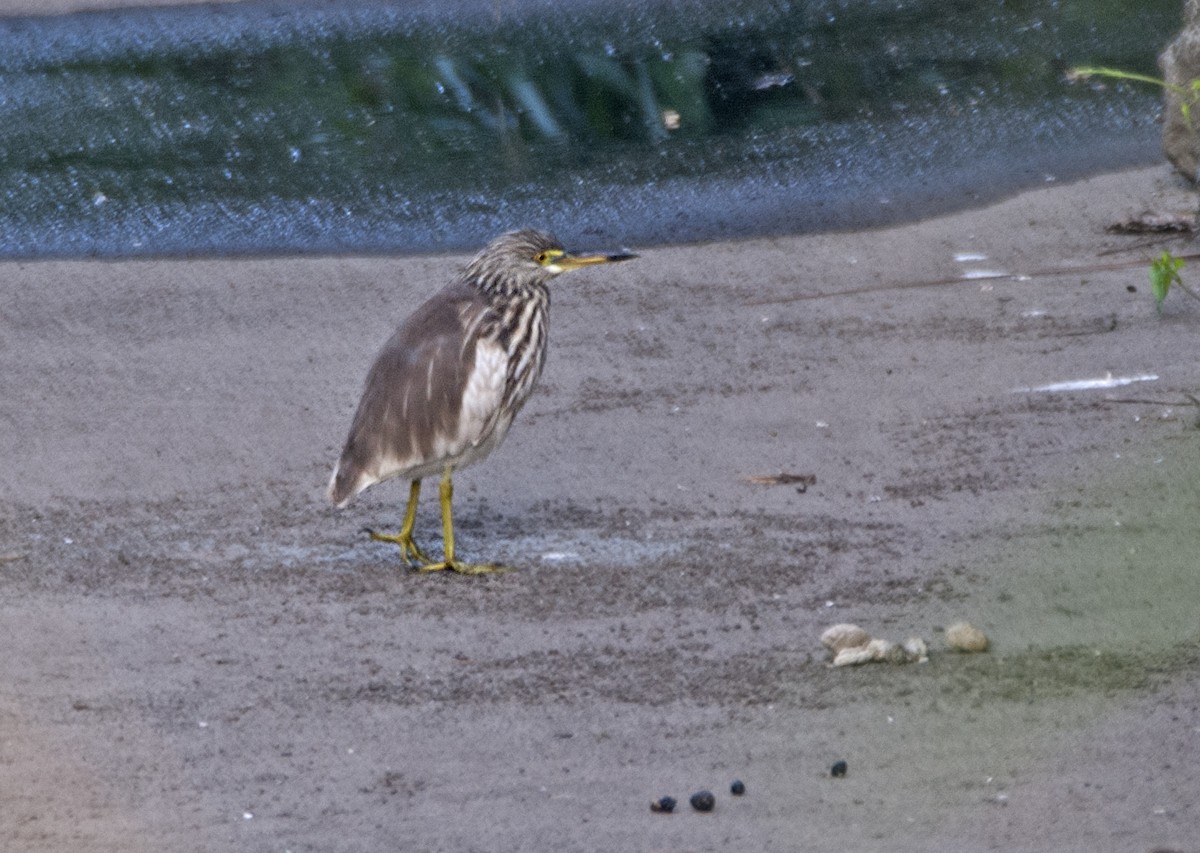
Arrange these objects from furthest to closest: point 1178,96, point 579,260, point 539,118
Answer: point 539,118 < point 1178,96 < point 579,260

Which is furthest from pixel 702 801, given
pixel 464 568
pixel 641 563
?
pixel 464 568

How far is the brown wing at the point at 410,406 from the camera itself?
515 centimetres

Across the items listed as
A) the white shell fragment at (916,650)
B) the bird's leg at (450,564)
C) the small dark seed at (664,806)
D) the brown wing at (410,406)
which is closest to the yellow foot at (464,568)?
the bird's leg at (450,564)

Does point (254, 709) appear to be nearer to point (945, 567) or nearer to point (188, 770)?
point (188, 770)

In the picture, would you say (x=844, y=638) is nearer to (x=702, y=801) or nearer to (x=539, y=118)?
(x=702, y=801)

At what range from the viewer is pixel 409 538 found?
17.4 ft

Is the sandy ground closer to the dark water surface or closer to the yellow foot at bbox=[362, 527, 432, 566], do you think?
the yellow foot at bbox=[362, 527, 432, 566]

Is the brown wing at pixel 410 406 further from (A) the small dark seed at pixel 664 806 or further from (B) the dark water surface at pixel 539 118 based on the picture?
(B) the dark water surface at pixel 539 118

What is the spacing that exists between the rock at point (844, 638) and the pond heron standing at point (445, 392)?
1.11 meters

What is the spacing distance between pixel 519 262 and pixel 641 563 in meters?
1.07

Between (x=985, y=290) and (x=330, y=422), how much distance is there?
2648 millimetres

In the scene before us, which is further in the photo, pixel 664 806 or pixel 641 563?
pixel 641 563

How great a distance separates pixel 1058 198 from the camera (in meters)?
7.96

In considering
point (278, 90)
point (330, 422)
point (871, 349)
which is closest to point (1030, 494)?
point (871, 349)
